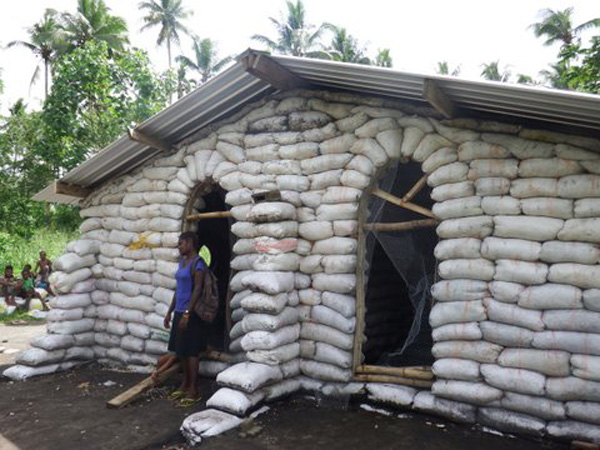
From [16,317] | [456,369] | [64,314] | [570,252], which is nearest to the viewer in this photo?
[570,252]

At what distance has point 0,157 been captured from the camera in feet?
58.2

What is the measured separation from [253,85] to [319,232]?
1.75 m

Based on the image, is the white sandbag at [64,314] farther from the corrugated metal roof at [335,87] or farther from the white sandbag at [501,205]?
the white sandbag at [501,205]

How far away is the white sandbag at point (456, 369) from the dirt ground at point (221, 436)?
1.30 feet

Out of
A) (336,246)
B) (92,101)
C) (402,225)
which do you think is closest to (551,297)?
(402,225)

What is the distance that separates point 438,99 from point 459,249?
1216mm

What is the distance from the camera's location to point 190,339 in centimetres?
466

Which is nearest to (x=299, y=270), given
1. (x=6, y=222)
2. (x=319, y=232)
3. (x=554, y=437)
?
(x=319, y=232)

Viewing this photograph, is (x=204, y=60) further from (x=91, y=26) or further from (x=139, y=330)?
(x=139, y=330)

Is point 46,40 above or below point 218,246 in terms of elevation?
above

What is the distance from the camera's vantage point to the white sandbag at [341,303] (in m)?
4.36

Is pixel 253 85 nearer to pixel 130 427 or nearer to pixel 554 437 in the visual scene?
pixel 130 427

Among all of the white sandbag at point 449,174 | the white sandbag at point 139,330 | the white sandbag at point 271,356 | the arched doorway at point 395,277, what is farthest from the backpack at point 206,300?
the white sandbag at point 449,174

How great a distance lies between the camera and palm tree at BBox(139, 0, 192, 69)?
25.7 m
